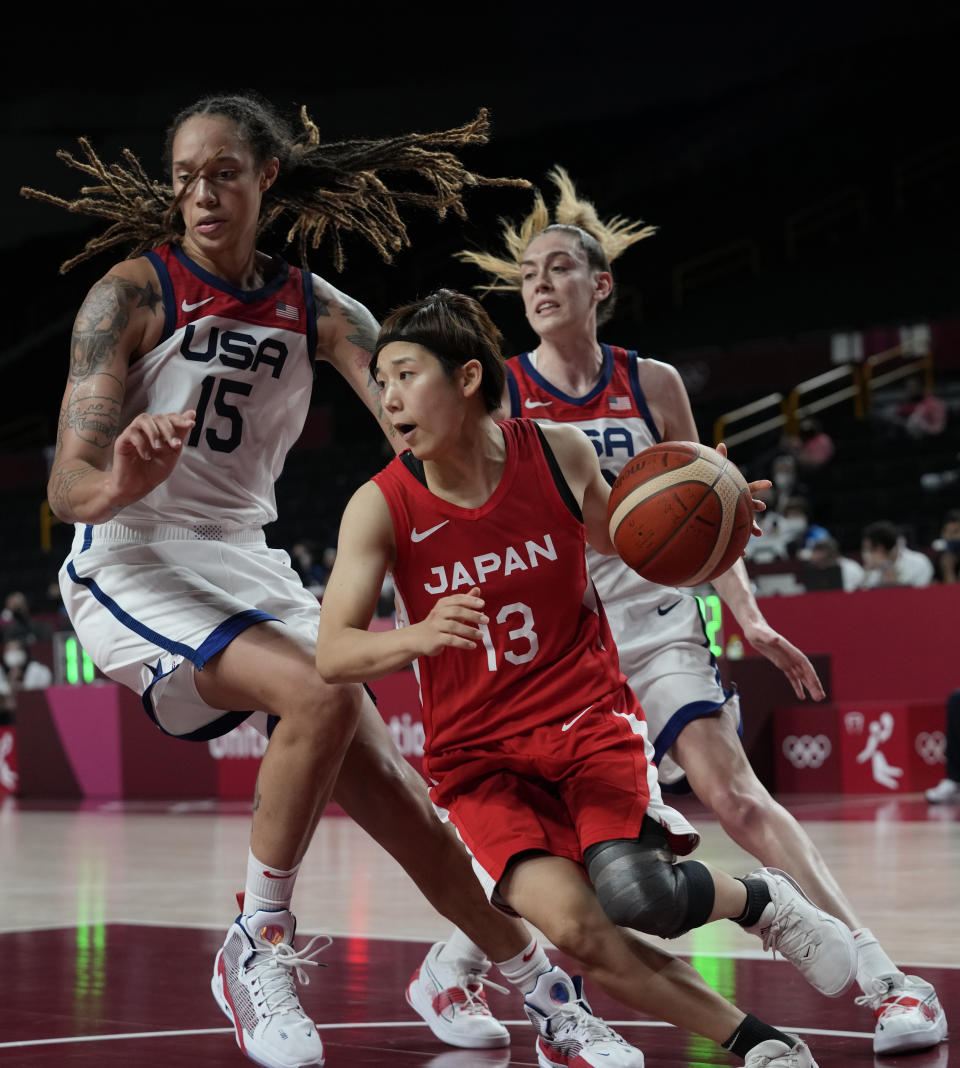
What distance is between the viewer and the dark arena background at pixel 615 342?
470 centimetres

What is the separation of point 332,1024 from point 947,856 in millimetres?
4102

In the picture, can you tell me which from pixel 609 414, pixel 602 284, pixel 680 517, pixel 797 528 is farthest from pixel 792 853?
pixel 797 528

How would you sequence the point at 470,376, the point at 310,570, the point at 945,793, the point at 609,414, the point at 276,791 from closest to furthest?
the point at 470,376 < the point at 276,791 < the point at 609,414 < the point at 945,793 < the point at 310,570

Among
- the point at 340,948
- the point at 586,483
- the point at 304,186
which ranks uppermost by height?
the point at 304,186

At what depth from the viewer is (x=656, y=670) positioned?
13.9ft

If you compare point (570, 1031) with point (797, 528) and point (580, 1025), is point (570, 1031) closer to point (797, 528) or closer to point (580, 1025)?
point (580, 1025)

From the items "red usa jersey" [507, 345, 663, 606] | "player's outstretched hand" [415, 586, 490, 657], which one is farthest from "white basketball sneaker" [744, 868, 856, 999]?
"red usa jersey" [507, 345, 663, 606]

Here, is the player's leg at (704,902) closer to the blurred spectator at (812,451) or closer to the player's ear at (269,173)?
the player's ear at (269,173)

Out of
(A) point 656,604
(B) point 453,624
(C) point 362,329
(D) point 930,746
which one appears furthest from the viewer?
(D) point 930,746

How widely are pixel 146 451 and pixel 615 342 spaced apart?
21.6m

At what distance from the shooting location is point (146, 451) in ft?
10.2

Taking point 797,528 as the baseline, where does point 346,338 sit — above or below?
below

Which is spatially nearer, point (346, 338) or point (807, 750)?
point (346, 338)

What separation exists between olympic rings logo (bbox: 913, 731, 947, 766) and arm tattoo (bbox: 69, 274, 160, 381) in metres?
7.94
